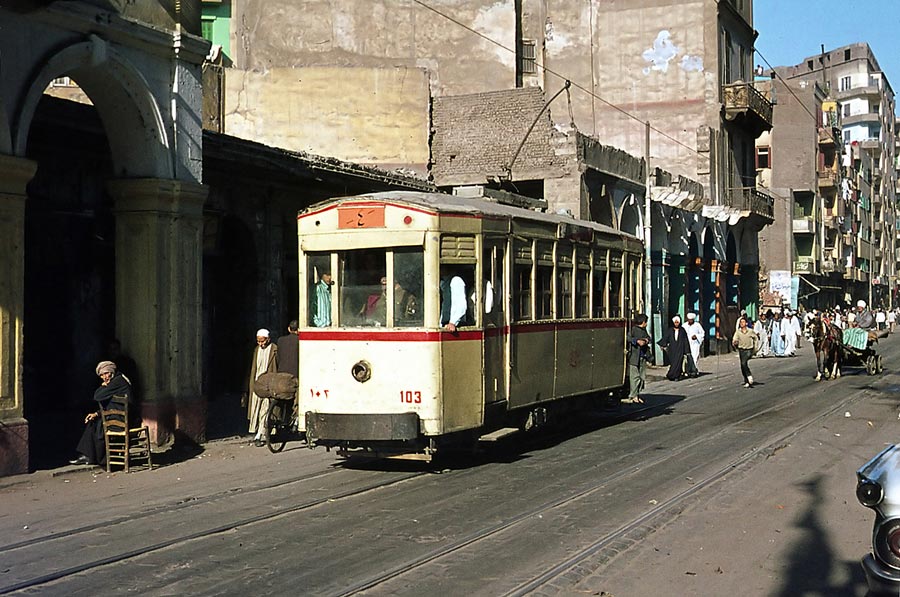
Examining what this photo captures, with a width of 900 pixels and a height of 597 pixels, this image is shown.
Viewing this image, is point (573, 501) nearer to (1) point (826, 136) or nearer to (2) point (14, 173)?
(2) point (14, 173)

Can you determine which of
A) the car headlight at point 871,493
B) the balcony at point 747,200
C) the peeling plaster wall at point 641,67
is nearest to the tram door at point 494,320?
the car headlight at point 871,493

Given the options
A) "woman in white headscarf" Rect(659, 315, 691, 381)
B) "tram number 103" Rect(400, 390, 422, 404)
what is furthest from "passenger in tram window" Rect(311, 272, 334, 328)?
"woman in white headscarf" Rect(659, 315, 691, 381)

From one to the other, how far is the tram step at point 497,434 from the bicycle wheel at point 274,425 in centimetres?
349

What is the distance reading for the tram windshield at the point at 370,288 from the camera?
1184 centimetres

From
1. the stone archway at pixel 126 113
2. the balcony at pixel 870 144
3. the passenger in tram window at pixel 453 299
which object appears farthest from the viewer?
the balcony at pixel 870 144

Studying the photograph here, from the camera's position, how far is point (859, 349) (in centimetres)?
2923

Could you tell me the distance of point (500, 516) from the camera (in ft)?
31.4

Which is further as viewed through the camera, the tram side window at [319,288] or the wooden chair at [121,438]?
the wooden chair at [121,438]

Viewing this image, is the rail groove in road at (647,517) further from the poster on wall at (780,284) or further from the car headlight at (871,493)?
the poster on wall at (780,284)

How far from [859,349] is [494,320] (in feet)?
65.1

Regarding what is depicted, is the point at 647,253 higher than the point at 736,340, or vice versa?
the point at 647,253

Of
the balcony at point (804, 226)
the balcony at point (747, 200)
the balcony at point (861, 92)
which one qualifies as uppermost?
the balcony at point (861, 92)

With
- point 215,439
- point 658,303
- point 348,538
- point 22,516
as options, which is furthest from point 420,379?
point 658,303

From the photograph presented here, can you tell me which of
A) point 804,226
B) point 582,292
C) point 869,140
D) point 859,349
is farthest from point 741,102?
point 869,140
